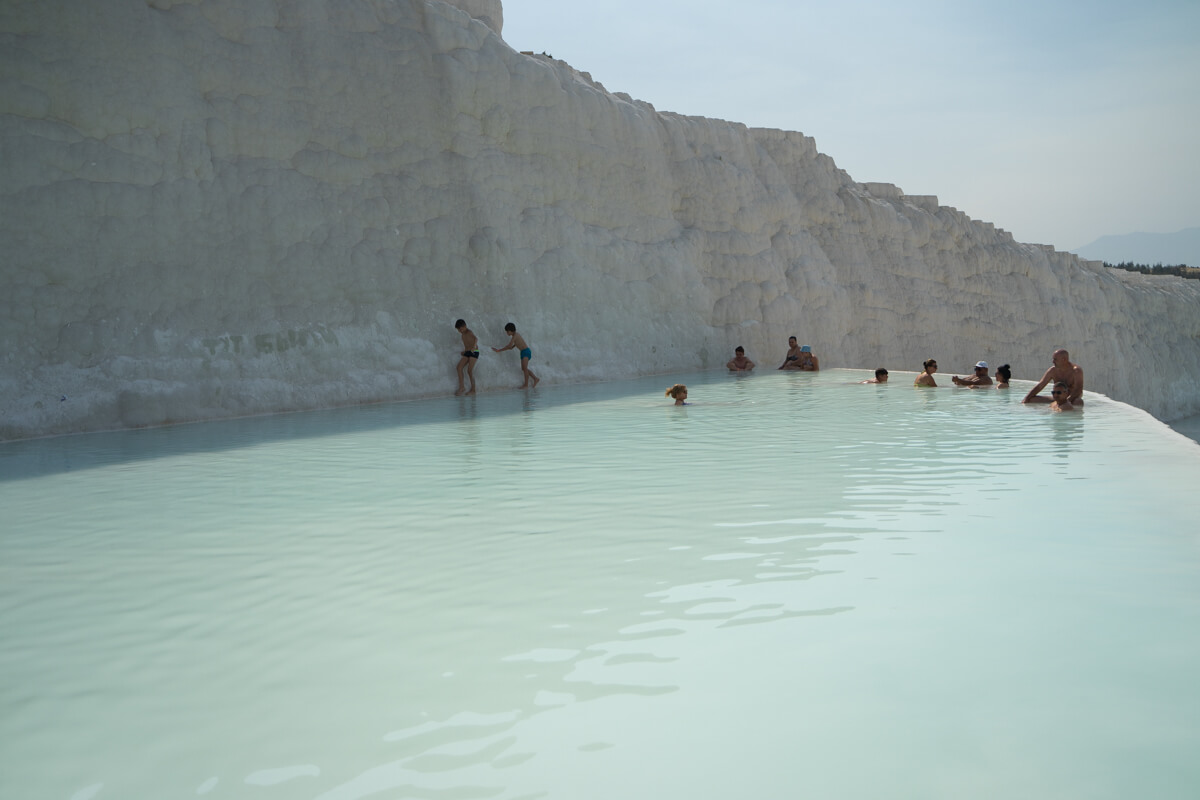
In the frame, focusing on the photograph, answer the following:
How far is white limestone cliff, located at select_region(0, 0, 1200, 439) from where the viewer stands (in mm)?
9461

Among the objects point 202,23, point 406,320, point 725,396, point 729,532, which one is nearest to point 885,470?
point 729,532

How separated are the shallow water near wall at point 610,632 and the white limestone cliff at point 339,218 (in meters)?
3.95

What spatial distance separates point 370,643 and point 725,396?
380 inches

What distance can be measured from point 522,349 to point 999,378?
23.0 feet

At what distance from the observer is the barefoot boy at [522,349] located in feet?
44.0

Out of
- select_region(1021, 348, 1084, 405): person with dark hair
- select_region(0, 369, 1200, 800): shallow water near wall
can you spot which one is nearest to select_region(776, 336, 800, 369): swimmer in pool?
select_region(1021, 348, 1084, 405): person with dark hair

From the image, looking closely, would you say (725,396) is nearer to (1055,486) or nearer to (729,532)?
(1055,486)

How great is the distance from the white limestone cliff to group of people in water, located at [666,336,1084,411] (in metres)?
1.77

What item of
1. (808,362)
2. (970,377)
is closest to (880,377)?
(970,377)

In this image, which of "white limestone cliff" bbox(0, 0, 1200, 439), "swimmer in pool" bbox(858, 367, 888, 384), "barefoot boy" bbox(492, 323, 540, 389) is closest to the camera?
"white limestone cliff" bbox(0, 0, 1200, 439)

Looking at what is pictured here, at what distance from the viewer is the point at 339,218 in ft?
39.5

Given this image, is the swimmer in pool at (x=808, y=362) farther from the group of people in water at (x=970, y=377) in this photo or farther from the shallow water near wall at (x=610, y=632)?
the shallow water near wall at (x=610, y=632)

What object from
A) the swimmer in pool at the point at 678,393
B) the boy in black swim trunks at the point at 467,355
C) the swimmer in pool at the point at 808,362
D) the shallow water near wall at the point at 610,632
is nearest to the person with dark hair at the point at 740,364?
A: the swimmer in pool at the point at 808,362

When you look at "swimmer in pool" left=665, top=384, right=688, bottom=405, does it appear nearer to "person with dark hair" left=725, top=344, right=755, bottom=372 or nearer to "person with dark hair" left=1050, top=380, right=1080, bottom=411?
"person with dark hair" left=1050, top=380, right=1080, bottom=411
